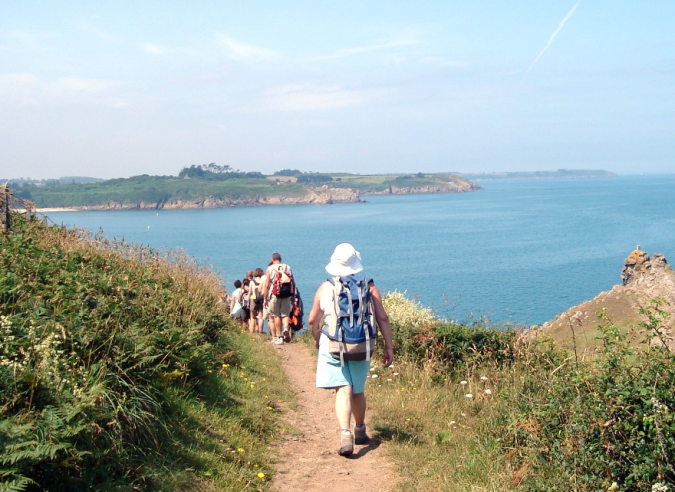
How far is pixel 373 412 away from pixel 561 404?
2845 mm

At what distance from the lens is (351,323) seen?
5777mm

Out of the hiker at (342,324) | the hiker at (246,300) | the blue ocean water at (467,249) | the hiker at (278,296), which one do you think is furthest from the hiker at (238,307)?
the hiker at (342,324)

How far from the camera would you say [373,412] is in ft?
24.5

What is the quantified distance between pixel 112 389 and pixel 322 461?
6.85 feet

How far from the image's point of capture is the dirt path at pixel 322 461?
5.41 m

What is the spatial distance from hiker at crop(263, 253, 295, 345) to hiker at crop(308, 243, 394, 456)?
6.36 metres

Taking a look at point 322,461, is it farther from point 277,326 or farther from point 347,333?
point 277,326

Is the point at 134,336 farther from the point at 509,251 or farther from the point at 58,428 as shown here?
the point at 509,251

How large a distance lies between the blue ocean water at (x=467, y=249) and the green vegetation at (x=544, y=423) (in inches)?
441

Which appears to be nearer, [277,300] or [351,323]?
[351,323]

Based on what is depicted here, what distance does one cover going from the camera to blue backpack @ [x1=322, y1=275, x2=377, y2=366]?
18.9 ft

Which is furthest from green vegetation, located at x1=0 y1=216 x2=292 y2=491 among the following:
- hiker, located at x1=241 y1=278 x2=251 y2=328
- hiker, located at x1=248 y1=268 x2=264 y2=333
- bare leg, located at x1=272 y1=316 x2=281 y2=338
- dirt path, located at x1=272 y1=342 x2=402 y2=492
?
hiker, located at x1=241 y1=278 x2=251 y2=328

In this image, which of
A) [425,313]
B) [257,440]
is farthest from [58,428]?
[425,313]

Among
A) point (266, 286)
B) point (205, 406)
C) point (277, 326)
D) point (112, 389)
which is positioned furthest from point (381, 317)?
point (266, 286)
